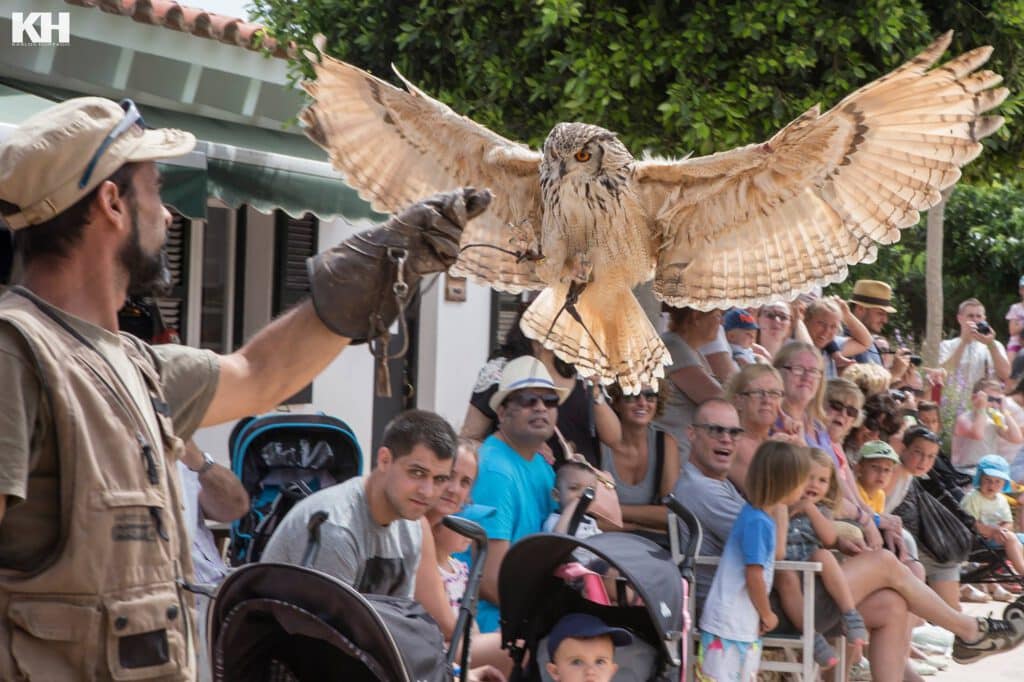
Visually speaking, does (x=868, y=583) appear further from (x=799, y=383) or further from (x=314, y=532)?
(x=314, y=532)

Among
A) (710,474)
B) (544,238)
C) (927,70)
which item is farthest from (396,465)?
(927,70)

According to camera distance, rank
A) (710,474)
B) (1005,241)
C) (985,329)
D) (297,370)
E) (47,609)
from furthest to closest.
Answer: (1005,241) < (985,329) < (710,474) < (297,370) < (47,609)

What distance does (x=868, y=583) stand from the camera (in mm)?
5984

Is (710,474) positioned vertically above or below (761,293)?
below

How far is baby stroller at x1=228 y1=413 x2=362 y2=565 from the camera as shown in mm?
4652

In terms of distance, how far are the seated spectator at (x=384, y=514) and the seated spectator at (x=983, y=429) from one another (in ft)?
22.7

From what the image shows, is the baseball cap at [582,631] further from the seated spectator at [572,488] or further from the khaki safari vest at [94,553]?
the khaki safari vest at [94,553]

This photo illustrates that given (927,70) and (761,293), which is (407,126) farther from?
(927,70)

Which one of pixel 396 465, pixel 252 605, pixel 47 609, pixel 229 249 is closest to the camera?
pixel 47 609

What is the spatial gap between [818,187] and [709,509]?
1372 mm

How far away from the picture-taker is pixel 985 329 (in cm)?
1120

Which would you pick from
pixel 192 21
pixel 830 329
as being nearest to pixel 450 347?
pixel 192 21

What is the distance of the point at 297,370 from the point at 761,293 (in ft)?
11.7
